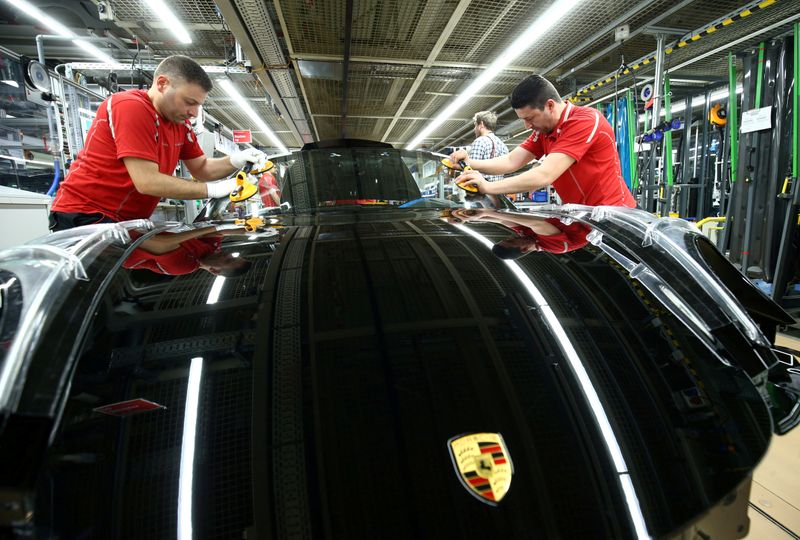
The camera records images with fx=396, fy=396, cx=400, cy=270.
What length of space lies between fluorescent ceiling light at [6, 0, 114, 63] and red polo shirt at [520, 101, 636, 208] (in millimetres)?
6063

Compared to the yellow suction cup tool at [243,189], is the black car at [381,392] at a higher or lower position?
lower

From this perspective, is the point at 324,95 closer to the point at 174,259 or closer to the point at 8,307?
the point at 174,259

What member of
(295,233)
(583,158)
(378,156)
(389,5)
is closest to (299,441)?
(295,233)

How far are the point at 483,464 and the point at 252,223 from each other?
136 centimetres

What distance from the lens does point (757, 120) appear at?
374cm

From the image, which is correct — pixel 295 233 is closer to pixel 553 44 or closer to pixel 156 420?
pixel 156 420

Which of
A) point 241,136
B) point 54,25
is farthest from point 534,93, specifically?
point 241,136

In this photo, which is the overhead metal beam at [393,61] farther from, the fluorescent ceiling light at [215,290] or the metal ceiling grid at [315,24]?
the fluorescent ceiling light at [215,290]

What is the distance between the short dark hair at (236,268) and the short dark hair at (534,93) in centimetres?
175

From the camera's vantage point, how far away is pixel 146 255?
1069 mm

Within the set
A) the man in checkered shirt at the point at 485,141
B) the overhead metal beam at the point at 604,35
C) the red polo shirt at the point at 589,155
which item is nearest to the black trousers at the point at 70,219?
the red polo shirt at the point at 589,155

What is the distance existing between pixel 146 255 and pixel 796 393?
152cm

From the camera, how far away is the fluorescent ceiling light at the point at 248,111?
258 inches

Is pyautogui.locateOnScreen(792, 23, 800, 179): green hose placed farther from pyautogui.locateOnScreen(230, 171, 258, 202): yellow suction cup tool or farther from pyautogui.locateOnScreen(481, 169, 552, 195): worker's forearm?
pyautogui.locateOnScreen(230, 171, 258, 202): yellow suction cup tool
